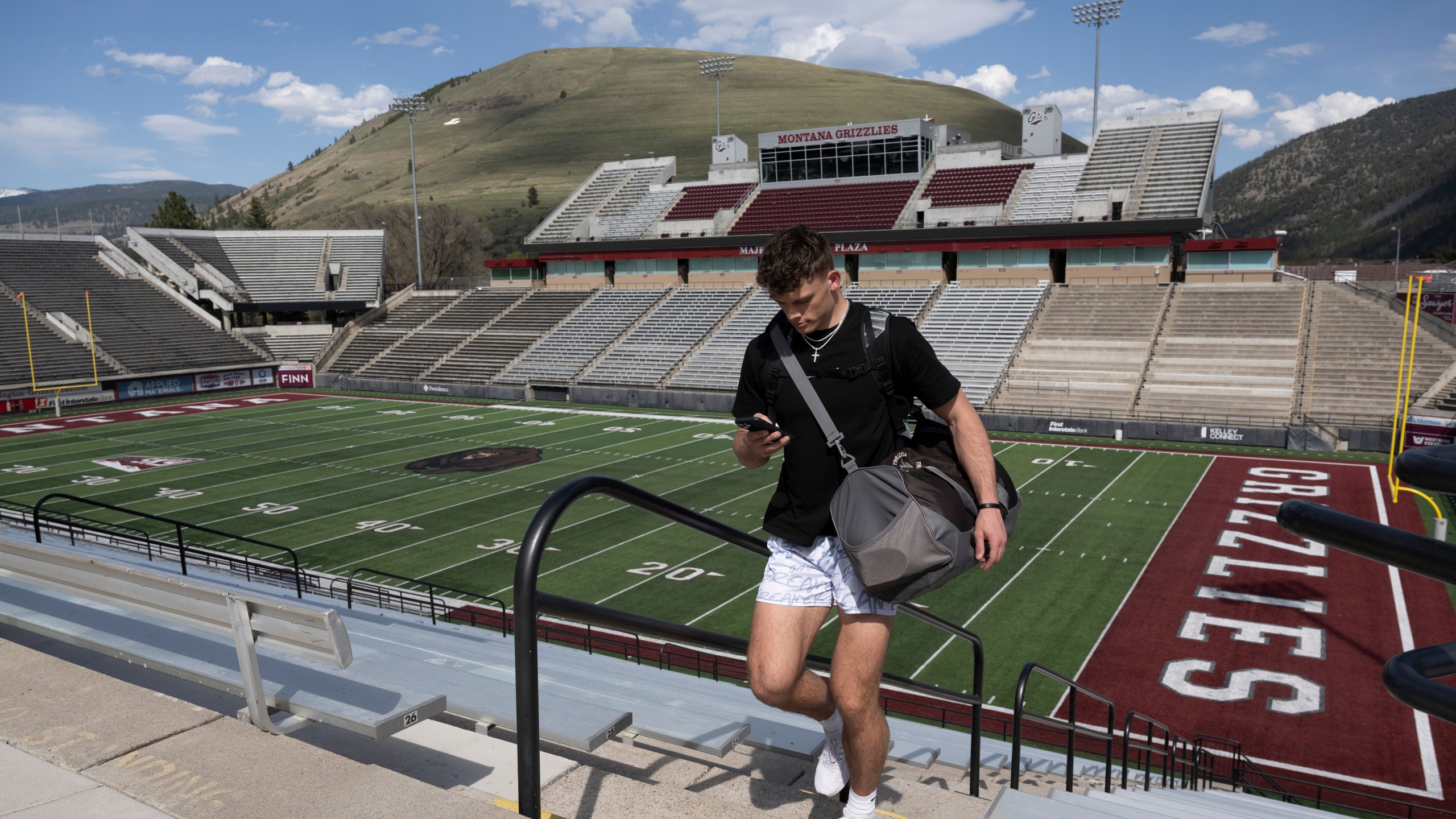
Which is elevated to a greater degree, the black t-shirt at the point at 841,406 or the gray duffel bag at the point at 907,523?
the black t-shirt at the point at 841,406

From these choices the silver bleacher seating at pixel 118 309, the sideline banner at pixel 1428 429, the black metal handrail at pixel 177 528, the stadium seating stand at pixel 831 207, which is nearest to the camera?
the black metal handrail at pixel 177 528

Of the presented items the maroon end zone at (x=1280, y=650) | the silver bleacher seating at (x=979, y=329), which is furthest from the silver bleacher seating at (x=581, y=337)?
the maroon end zone at (x=1280, y=650)

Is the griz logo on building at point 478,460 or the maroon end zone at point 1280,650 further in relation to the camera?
the griz logo on building at point 478,460

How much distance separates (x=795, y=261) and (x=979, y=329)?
41.3 metres

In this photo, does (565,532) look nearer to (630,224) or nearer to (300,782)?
(300,782)

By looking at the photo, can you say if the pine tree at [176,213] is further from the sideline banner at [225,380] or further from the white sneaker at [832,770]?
the white sneaker at [832,770]

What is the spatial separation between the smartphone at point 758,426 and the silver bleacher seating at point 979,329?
35.0 meters

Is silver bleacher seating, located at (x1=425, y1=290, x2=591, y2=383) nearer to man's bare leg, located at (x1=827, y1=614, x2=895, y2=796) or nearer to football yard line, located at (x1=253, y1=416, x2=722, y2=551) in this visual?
football yard line, located at (x1=253, y1=416, x2=722, y2=551)

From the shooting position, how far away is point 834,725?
391 centimetres

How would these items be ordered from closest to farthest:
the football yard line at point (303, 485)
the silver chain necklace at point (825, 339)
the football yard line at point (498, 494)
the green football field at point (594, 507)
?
1. the silver chain necklace at point (825, 339)
2. the green football field at point (594, 507)
3. the football yard line at point (498, 494)
4. the football yard line at point (303, 485)

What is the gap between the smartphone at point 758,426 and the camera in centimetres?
355

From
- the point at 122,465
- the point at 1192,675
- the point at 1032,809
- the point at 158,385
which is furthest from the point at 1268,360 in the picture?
the point at 158,385

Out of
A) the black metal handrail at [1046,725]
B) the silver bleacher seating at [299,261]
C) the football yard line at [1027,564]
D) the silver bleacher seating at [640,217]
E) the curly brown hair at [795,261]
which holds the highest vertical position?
the silver bleacher seating at [640,217]

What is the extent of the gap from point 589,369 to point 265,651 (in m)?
42.5
